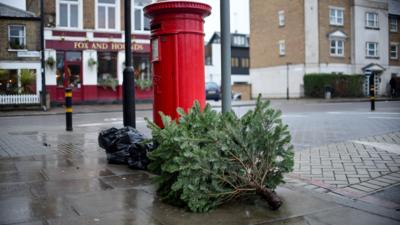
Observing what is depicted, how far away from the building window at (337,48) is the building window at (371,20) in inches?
188

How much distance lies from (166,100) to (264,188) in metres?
2.19

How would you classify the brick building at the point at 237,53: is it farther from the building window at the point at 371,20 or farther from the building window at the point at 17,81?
the building window at the point at 17,81

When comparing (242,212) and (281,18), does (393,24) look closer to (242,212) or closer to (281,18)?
A: (281,18)

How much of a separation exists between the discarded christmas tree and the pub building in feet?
83.4

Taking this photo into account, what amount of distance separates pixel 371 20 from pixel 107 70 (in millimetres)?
31012

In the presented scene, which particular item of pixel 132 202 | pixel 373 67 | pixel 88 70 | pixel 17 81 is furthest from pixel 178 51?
pixel 373 67

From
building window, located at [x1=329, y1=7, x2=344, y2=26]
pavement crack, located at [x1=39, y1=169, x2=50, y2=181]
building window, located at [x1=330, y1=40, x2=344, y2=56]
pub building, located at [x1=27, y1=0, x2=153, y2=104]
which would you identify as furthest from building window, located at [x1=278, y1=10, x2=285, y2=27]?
pavement crack, located at [x1=39, y1=169, x2=50, y2=181]

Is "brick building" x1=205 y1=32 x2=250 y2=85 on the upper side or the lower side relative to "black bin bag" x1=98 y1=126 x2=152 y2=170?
upper

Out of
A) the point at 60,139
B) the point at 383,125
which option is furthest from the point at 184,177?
the point at 383,125

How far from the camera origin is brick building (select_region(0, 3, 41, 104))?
26734mm

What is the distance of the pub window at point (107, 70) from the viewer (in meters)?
29.4

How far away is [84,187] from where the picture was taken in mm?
4887

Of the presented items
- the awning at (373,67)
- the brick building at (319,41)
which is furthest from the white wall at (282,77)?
the awning at (373,67)

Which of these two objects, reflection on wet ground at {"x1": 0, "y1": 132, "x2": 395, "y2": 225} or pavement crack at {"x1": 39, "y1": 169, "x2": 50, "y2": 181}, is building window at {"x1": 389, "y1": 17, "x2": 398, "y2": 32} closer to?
reflection on wet ground at {"x1": 0, "y1": 132, "x2": 395, "y2": 225}
